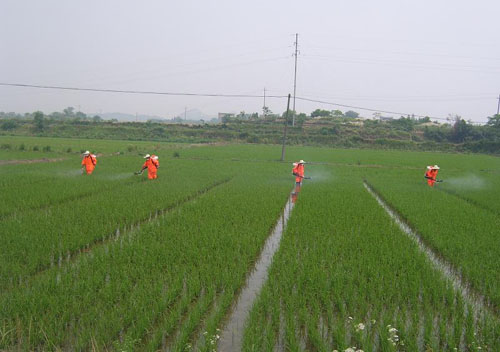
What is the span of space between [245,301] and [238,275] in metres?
0.42

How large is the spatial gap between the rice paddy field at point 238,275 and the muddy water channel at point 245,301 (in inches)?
1.4

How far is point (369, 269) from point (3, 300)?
3905mm

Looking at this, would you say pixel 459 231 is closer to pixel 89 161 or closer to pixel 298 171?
pixel 298 171

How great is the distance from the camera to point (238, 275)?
4316 millimetres

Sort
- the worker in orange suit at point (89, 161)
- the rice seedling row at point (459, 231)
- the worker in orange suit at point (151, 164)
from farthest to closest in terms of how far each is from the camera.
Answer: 1. the worker in orange suit at point (89, 161)
2. the worker in orange suit at point (151, 164)
3. the rice seedling row at point (459, 231)

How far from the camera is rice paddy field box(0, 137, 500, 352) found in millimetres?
3116

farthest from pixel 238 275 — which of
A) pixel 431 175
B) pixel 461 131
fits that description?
pixel 461 131

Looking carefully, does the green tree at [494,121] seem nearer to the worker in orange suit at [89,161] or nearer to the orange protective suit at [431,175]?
the orange protective suit at [431,175]

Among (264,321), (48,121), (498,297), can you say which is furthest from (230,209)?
(48,121)

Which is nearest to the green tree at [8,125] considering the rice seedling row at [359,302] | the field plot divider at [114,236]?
the field plot divider at [114,236]

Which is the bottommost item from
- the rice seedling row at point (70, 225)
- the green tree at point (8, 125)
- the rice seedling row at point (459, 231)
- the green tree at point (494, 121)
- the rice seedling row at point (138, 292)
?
the rice seedling row at point (138, 292)

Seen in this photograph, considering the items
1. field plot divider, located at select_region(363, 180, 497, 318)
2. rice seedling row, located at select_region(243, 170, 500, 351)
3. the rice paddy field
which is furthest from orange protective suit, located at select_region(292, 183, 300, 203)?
rice seedling row, located at select_region(243, 170, 500, 351)

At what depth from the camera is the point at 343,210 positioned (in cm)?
809

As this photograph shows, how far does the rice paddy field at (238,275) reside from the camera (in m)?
3.12
